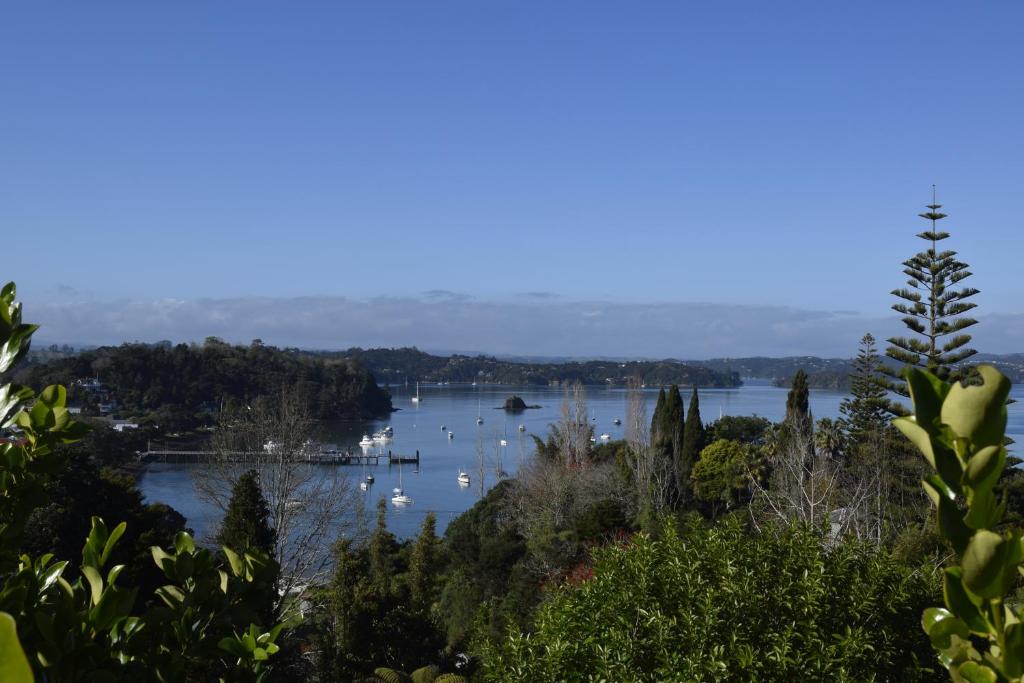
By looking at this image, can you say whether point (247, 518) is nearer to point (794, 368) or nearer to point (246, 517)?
point (246, 517)

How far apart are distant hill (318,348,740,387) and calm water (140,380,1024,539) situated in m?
2.55

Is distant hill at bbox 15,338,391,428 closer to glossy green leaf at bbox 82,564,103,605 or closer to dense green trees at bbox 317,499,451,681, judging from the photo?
dense green trees at bbox 317,499,451,681

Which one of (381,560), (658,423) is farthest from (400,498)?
(381,560)

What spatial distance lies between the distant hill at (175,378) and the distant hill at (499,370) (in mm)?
49261

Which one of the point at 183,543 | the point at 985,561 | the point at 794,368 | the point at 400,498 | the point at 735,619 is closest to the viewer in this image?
the point at 985,561

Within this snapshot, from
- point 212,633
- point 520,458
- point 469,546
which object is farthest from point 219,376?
point 212,633

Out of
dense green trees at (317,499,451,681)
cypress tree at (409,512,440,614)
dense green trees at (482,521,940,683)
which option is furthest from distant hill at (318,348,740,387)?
dense green trees at (482,521,940,683)

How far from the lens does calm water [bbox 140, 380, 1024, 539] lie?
3039 centimetres

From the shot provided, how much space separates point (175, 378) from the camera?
1912 inches

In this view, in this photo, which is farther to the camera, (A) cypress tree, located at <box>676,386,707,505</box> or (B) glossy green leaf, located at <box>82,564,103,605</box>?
(A) cypress tree, located at <box>676,386,707,505</box>

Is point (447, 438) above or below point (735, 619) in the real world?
below

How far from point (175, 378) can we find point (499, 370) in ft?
243

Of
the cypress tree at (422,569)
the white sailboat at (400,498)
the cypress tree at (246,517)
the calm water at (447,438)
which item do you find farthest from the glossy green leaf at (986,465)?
the white sailboat at (400,498)

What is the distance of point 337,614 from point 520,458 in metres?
17.7
